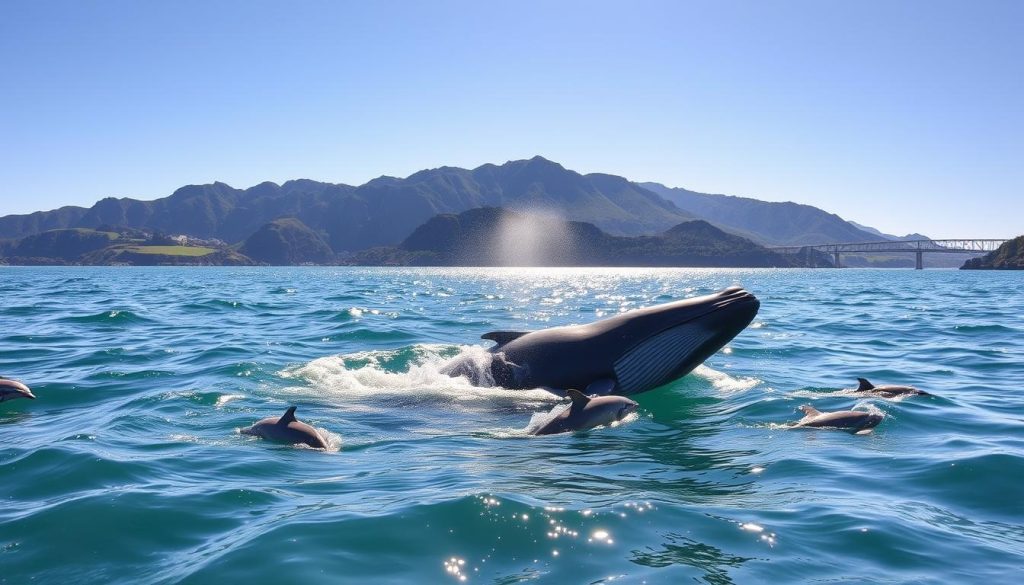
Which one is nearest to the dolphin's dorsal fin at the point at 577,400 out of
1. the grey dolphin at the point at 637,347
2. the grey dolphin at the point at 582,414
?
the grey dolphin at the point at 582,414

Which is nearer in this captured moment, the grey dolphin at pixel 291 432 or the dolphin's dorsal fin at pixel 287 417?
the grey dolphin at pixel 291 432

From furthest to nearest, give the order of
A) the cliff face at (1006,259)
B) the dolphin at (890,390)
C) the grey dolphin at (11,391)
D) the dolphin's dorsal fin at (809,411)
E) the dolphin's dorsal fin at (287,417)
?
the cliff face at (1006,259), the dolphin at (890,390), the grey dolphin at (11,391), the dolphin's dorsal fin at (809,411), the dolphin's dorsal fin at (287,417)

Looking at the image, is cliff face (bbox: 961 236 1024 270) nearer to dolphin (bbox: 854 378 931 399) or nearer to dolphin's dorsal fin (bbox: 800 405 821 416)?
dolphin (bbox: 854 378 931 399)

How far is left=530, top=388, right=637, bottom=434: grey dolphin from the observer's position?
1076 cm

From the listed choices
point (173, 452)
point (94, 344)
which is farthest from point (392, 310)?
point (173, 452)

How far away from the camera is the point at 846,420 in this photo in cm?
1105

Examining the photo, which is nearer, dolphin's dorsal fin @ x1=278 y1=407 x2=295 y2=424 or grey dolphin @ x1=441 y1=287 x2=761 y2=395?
dolphin's dorsal fin @ x1=278 y1=407 x2=295 y2=424

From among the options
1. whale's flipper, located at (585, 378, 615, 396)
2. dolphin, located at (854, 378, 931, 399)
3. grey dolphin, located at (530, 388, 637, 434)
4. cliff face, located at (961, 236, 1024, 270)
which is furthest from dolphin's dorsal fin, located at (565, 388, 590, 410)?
cliff face, located at (961, 236, 1024, 270)

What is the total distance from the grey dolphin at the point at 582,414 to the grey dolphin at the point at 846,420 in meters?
2.81

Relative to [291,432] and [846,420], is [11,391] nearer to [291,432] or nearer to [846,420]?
[291,432]

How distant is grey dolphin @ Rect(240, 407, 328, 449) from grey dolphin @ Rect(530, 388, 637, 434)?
2.99m

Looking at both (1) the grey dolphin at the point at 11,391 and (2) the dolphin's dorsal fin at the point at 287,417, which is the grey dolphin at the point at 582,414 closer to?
(2) the dolphin's dorsal fin at the point at 287,417

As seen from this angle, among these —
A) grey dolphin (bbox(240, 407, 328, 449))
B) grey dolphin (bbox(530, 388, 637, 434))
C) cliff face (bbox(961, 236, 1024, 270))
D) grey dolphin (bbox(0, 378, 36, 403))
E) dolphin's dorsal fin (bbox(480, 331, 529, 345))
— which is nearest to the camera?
grey dolphin (bbox(240, 407, 328, 449))

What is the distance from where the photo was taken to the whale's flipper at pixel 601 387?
12.2 m
